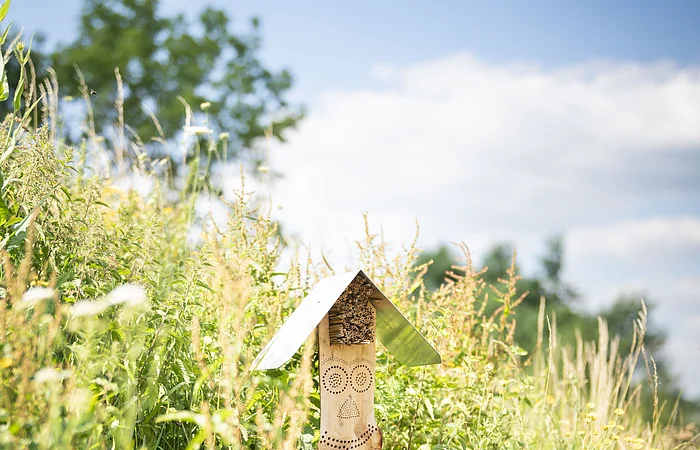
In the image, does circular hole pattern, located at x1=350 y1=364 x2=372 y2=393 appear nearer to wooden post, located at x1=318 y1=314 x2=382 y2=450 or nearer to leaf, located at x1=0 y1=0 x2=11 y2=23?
wooden post, located at x1=318 y1=314 x2=382 y2=450

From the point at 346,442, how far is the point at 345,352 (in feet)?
1.22

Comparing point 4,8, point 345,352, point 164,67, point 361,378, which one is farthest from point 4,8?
point 164,67

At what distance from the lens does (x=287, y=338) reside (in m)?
2.61

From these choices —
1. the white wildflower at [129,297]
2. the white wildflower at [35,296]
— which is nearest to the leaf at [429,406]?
the white wildflower at [129,297]

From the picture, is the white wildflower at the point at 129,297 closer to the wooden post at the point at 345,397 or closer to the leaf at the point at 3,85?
the wooden post at the point at 345,397

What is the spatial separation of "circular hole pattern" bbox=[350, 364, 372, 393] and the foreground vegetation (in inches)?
8.9

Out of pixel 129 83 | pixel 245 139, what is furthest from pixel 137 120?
pixel 245 139

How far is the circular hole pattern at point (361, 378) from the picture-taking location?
274cm

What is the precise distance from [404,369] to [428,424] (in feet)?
1.00

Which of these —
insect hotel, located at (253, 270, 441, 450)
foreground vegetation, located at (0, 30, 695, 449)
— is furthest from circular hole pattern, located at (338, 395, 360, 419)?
foreground vegetation, located at (0, 30, 695, 449)

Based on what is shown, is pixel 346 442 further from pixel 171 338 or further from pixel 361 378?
pixel 171 338

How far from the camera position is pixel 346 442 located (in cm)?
270

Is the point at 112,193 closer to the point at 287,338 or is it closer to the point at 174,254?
the point at 174,254

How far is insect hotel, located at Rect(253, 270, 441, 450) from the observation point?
8.80 ft
